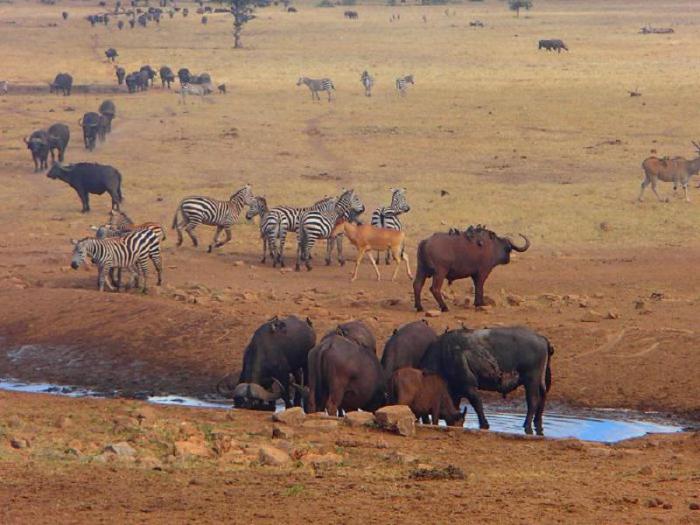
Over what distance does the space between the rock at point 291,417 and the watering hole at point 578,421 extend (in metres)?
2.08

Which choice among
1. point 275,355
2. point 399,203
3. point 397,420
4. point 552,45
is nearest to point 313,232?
point 399,203

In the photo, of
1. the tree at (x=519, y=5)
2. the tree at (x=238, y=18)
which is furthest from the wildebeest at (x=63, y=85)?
the tree at (x=519, y=5)

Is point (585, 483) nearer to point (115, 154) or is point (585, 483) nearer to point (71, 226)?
point (71, 226)

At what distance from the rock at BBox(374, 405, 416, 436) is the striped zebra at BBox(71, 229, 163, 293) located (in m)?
7.89

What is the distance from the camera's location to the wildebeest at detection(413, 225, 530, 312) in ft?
55.0

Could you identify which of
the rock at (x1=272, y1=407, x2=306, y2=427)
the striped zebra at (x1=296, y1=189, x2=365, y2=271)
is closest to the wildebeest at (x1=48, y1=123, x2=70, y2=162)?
the striped zebra at (x1=296, y1=189, x2=365, y2=271)

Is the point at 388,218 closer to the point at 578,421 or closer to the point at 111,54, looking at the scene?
the point at 578,421

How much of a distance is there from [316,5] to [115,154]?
65.4 metres

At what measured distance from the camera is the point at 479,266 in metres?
16.9

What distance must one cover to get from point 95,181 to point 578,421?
45.0 feet

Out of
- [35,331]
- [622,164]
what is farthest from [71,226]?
[622,164]

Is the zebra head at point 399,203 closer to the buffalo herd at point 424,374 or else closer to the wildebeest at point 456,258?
the wildebeest at point 456,258

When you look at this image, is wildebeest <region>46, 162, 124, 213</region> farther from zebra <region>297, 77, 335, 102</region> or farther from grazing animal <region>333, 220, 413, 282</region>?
zebra <region>297, 77, 335, 102</region>

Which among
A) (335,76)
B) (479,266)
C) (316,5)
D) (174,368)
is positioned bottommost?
(174,368)
